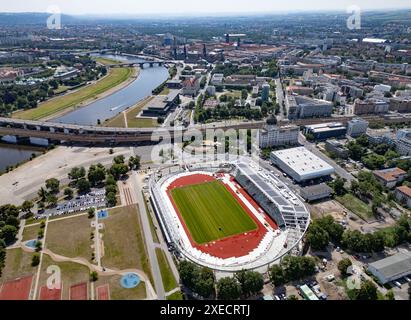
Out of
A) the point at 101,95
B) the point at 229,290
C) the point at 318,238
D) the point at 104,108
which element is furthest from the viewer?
the point at 101,95

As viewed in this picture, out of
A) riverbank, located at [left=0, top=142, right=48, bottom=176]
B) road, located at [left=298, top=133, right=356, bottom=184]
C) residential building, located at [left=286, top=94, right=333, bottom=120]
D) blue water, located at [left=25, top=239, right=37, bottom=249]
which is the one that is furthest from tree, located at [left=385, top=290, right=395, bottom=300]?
riverbank, located at [left=0, top=142, right=48, bottom=176]

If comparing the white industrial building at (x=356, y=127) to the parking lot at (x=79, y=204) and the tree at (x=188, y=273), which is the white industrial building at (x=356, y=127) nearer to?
the tree at (x=188, y=273)

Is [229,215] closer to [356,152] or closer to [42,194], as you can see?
[42,194]

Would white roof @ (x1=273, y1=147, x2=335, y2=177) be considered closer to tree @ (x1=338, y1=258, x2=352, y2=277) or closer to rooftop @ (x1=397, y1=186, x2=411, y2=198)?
rooftop @ (x1=397, y1=186, x2=411, y2=198)

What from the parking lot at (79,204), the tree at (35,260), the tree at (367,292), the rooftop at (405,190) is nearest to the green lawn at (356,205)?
the rooftop at (405,190)

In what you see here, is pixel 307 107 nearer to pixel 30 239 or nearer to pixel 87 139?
pixel 87 139

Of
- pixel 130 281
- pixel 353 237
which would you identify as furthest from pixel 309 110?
pixel 130 281
